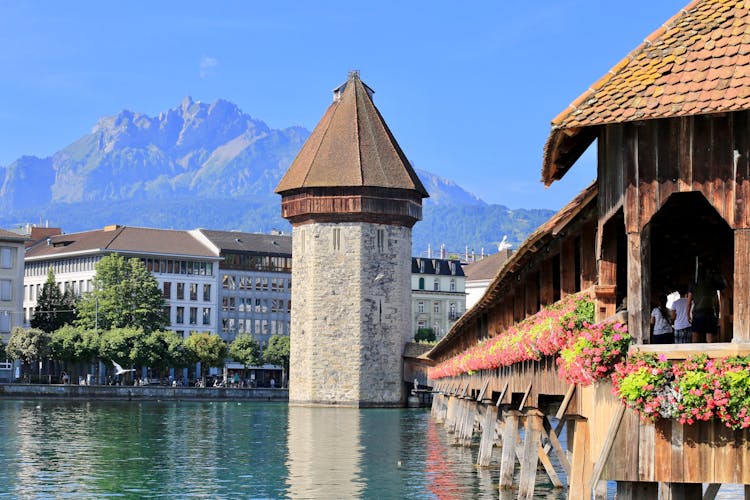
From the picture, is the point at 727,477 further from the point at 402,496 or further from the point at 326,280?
the point at 326,280

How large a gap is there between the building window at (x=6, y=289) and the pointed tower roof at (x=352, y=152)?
996 inches

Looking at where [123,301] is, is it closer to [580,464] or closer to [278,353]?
[278,353]

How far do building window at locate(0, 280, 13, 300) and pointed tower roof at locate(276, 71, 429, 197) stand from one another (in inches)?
996

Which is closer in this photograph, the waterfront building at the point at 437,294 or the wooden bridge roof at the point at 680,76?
the wooden bridge roof at the point at 680,76

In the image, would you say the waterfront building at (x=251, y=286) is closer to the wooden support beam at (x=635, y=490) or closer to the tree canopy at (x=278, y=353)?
the tree canopy at (x=278, y=353)

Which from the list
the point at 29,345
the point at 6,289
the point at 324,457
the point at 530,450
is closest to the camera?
the point at 530,450

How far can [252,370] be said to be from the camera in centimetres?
11381

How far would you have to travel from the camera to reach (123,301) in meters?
90.9

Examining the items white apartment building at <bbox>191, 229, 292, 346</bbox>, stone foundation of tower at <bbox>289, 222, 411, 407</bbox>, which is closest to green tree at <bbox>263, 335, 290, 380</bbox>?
white apartment building at <bbox>191, 229, 292, 346</bbox>

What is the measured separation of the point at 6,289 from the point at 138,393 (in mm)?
16434

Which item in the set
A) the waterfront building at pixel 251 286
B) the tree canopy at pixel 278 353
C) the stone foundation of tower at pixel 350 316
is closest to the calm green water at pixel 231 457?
the stone foundation of tower at pixel 350 316

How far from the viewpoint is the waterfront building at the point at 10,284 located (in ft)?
305

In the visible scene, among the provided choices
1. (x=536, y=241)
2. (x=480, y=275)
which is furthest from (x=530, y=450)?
(x=480, y=275)

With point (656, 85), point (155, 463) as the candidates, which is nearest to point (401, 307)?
point (155, 463)
